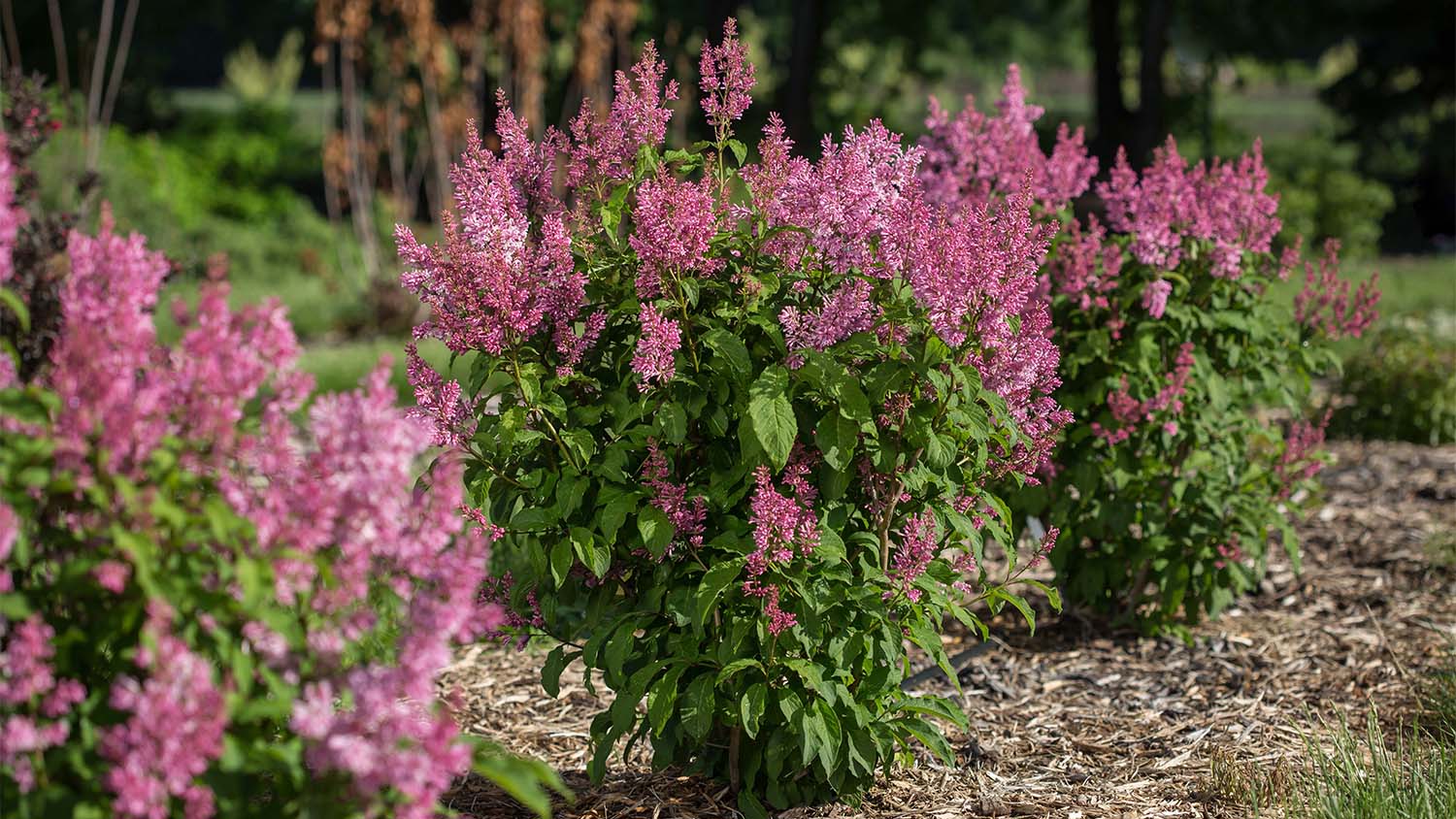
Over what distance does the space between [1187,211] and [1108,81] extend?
544 inches

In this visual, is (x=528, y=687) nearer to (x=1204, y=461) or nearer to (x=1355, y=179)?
(x=1204, y=461)

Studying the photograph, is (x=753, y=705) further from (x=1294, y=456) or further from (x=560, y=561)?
(x=1294, y=456)

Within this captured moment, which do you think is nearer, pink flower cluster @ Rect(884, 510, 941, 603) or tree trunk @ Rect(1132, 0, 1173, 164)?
pink flower cluster @ Rect(884, 510, 941, 603)

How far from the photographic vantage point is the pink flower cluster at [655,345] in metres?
2.87

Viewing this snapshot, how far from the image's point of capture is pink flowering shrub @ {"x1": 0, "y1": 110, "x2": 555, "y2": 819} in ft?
6.29

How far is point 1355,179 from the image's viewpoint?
780 inches

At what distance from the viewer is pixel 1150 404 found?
442 cm

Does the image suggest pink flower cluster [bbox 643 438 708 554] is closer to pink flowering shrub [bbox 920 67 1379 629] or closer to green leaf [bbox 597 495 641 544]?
green leaf [bbox 597 495 641 544]

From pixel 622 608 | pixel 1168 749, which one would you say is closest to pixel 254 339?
pixel 622 608

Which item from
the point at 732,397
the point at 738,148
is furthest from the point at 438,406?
the point at 738,148

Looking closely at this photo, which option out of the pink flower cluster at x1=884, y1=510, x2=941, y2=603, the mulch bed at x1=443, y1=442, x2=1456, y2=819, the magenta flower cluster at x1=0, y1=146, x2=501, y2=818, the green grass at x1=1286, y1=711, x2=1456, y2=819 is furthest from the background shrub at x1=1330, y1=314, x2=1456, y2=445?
the magenta flower cluster at x1=0, y1=146, x2=501, y2=818

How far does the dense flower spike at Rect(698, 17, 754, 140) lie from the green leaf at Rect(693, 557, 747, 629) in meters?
0.93

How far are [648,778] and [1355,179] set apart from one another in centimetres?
1880

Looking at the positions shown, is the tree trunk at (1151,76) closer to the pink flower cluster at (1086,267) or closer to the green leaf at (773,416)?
the pink flower cluster at (1086,267)
